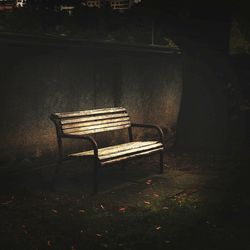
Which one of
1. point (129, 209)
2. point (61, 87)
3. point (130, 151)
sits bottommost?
point (129, 209)

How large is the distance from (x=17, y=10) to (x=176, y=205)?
10.2m

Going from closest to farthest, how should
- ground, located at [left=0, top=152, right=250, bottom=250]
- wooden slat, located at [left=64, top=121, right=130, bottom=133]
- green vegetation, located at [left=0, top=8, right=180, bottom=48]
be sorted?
ground, located at [left=0, top=152, right=250, bottom=250]
wooden slat, located at [left=64, top=121, right=130, bottom=133]
green vegetation, located at [left=0, top=8, right=180, bottom=48]

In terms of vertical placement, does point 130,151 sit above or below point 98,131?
below

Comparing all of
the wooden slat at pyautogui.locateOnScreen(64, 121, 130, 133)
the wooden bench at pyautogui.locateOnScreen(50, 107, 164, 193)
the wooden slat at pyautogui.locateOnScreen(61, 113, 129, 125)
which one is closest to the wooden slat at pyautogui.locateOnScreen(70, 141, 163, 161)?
the wooden bench at pyautogui.locateOnScreen(50, 107, 164, 193)

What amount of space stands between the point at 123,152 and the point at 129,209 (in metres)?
1.13

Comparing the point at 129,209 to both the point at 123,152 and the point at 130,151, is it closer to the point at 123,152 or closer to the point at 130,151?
the point at 123,152

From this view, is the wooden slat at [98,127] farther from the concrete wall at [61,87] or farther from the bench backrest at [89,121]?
the concrete wall at [61,87]

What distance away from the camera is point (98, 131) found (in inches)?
270

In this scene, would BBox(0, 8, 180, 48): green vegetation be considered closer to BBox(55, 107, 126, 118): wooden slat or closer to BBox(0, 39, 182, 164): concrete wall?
BBox(0, 39, 182, 164): concrete wall

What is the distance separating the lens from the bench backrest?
20.6 feet

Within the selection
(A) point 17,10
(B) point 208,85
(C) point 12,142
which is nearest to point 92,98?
(C) point 12,142

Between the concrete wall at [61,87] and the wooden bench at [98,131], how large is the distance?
2.09ft

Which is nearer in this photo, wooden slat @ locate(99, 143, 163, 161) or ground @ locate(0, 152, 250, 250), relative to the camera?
ground @ locate(0, 152, 250, 250)

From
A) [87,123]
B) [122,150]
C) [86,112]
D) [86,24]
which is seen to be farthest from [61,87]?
[86,24]
